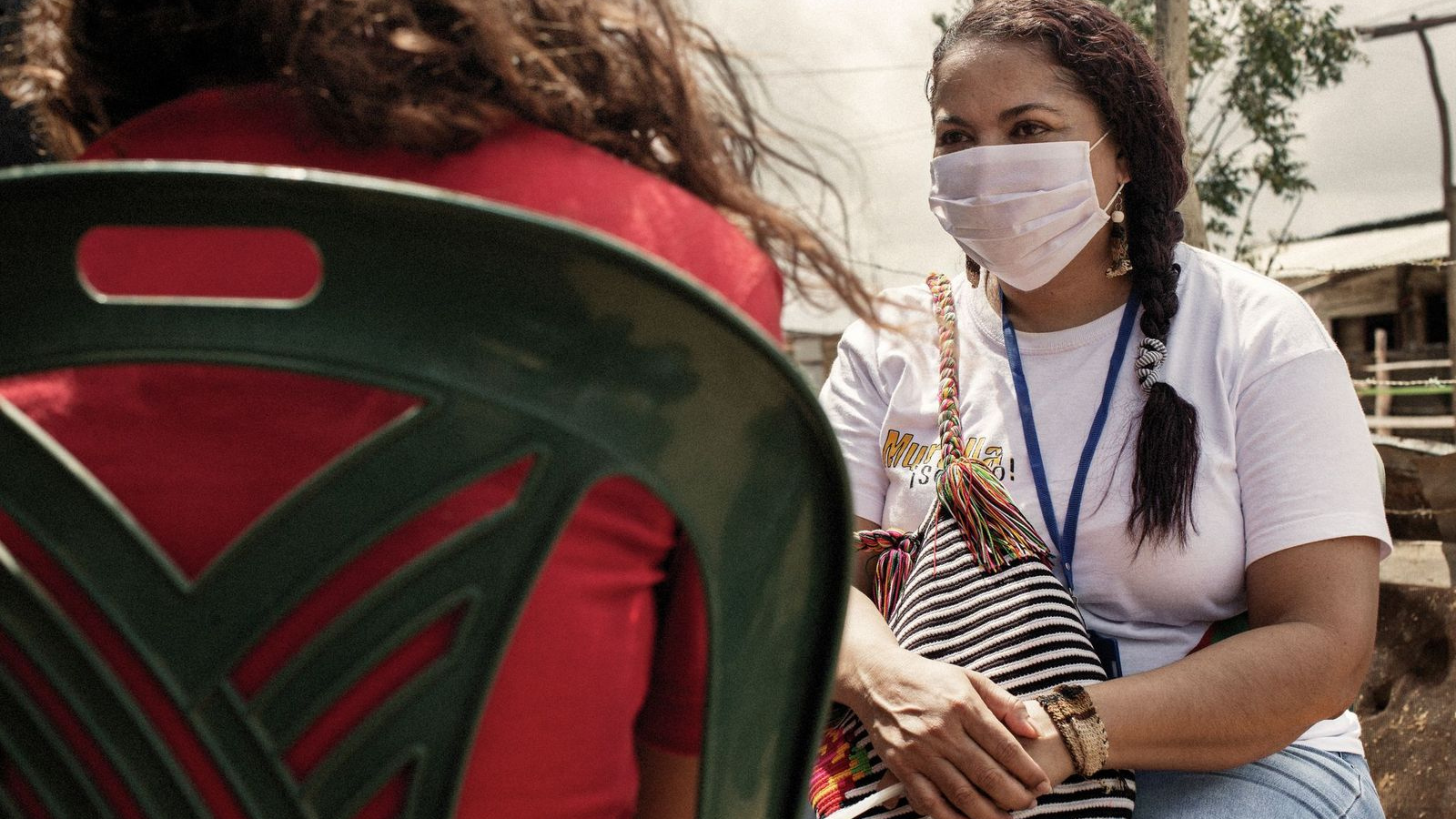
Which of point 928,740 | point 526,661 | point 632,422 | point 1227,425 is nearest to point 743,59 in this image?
point 632,422

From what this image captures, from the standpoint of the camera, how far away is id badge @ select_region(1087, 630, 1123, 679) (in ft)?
5.33

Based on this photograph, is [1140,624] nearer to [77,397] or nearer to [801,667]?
[801,667]

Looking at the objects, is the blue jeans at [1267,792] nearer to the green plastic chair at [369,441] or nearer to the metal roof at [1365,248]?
the green plastic chair at [369,441]

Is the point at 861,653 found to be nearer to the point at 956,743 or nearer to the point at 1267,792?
the point at 956,743

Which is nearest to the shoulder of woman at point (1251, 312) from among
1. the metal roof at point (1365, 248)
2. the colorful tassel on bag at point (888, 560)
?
the colorful tassel on bag at point (888, 560)

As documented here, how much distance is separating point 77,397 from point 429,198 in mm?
275

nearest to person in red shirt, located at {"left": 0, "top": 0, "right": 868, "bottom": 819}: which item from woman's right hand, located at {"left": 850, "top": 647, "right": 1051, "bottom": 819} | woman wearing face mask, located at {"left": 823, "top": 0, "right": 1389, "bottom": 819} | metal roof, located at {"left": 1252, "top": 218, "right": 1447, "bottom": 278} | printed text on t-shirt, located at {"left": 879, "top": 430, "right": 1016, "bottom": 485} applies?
woman wearing face mask, located at {"left": 823, "top": 0, "right": 1389, "bottom": 819}

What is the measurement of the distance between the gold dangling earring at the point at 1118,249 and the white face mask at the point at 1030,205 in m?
0.03

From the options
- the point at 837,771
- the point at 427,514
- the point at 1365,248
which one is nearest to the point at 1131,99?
the point at 837,771

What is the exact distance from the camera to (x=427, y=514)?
65 cm

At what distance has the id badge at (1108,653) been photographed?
1.62 m

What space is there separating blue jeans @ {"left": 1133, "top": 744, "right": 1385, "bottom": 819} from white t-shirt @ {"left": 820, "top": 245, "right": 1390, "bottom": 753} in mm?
60

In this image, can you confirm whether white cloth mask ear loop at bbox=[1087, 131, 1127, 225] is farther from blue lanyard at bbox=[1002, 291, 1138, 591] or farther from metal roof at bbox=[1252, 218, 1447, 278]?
metal roof at bbox=[1252, 218, 1447, 278]

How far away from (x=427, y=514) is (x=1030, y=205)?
1.59 m
